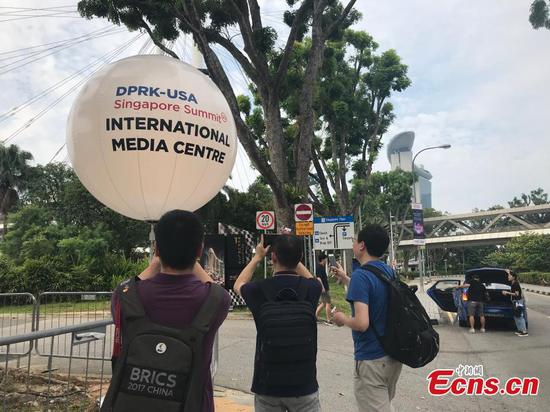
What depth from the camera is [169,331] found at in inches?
76.9

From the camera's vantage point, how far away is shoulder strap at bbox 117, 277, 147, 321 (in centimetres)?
200

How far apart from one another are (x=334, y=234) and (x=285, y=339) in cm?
939

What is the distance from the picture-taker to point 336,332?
11.1 meters

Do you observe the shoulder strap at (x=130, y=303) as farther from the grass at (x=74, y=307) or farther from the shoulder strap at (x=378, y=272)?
the grass at (x=74, y=307)

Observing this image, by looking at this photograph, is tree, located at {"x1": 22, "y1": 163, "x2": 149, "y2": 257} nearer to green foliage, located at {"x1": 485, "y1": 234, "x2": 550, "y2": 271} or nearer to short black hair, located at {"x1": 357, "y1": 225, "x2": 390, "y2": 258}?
short black hair, located at {"x1": 357, "y1": 225, "x2": 390, "y2": 258}

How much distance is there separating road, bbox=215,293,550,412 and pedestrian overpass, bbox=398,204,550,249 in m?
57.1

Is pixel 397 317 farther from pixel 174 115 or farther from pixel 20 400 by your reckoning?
pixel 20 400

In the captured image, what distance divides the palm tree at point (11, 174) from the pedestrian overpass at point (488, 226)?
49.9 m

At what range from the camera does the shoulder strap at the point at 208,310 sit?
202 centimetres

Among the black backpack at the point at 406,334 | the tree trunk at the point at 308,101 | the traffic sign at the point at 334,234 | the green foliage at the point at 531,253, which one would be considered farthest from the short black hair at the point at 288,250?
the green foliage at the point at 531,253

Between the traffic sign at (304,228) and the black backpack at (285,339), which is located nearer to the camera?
the black backpack at (285,339)

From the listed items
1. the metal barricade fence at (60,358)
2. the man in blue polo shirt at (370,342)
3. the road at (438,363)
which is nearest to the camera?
the man in blue polo shirt at (370,342)

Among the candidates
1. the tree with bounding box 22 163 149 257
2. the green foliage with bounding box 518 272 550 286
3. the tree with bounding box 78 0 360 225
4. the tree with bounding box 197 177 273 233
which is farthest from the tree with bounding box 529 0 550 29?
the green foliage with bounding box 518 272 550 286

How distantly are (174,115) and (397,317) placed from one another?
8.09 feet
